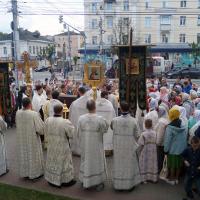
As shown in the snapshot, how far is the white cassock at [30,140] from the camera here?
6.95 metres

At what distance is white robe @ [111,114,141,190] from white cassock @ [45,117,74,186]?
0.91 m

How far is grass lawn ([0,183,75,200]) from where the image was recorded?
6410 millimetres

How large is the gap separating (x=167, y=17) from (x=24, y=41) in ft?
120

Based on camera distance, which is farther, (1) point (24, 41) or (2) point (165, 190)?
(1) point (24, 41)

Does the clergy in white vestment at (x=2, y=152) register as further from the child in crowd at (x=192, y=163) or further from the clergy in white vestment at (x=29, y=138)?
the child in crowd at (x=192, y=163)

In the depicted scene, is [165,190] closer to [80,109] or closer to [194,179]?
[194,179]

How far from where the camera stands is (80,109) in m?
8.77

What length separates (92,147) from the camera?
645 cm

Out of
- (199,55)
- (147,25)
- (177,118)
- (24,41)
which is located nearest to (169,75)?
(199,55)

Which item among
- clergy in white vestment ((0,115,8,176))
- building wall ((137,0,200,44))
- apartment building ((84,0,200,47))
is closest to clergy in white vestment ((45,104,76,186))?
clergy in white vestment ((0,115,8,176))

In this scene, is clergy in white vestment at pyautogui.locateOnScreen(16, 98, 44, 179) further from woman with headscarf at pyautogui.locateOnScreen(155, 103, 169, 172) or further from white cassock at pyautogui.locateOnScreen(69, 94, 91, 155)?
woman with headscarf at pyautogui.locateOnScreen(155, 103, 169, 172)

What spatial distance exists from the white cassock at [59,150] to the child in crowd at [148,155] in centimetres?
147

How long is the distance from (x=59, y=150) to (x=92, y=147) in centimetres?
67

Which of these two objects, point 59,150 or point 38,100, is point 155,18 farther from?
point 59,150
